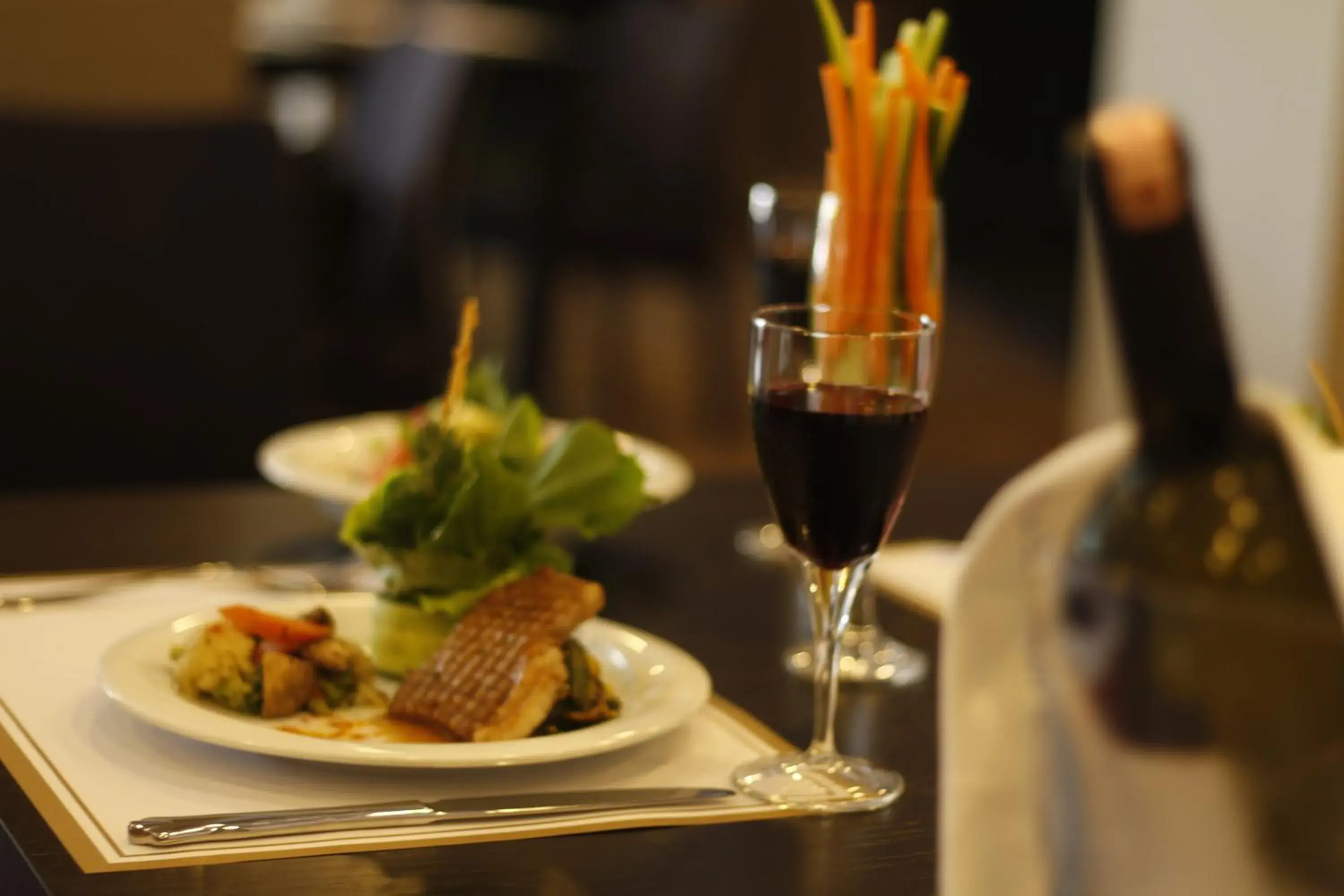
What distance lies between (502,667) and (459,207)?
354 cm

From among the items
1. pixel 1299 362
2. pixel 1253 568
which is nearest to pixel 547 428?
pixel 1253 568

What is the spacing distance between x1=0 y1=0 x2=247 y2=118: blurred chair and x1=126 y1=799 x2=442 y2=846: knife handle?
A: 8.23ft

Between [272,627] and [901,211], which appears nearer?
[272,627]

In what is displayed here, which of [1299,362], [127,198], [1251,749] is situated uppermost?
[127,198]

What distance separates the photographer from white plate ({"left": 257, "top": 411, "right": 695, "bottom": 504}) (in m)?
1.24

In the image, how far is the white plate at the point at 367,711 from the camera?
30.0 inches

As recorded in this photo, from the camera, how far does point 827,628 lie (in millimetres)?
830

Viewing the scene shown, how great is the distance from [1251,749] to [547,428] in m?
0.87

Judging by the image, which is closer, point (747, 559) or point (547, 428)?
point (747, 559)

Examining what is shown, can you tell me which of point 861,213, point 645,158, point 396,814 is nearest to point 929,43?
point 861,213

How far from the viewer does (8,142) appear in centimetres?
183

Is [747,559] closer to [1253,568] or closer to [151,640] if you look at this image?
[151,640]

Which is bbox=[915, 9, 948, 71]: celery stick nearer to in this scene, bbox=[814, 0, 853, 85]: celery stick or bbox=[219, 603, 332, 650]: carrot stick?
bbox=[814, 0, 853, 85]: celery stick

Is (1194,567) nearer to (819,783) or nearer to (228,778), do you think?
(819,783)
